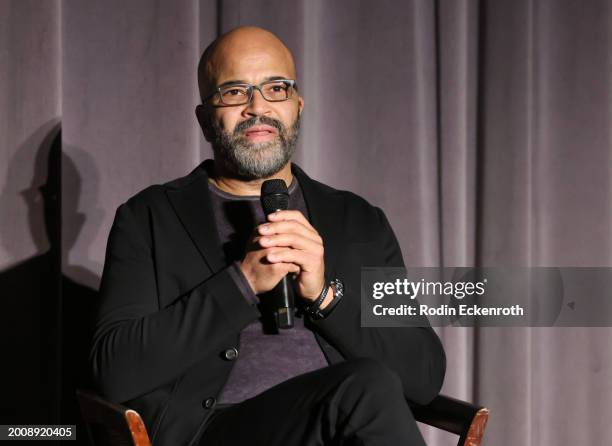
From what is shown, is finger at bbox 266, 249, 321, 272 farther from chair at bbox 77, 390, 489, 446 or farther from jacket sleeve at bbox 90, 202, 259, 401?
chair at bbox 77, 390, 489, 446

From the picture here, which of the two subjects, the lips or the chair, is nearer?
the chair

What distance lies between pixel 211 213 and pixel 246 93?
26 cm

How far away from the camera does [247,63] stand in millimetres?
1797

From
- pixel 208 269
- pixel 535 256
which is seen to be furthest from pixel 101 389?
pixel 535 256

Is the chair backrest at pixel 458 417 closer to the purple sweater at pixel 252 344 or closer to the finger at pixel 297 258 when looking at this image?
the purple sweater at pixel 252 344

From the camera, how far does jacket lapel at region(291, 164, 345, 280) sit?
178cm

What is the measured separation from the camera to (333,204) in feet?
6.17

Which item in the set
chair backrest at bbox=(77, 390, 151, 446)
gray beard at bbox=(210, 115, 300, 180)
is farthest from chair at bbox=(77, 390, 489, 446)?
gray beard at bbox=(210, 115, 300, 180)

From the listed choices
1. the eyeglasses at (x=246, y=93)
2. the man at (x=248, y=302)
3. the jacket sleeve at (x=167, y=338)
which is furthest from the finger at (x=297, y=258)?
the eyeglasses at (x=246, y=93)

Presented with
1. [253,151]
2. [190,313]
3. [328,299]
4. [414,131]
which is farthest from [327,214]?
[414,131]

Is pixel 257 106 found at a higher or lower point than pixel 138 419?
higher

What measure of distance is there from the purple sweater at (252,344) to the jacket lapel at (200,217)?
26mm

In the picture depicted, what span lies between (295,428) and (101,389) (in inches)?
15.5

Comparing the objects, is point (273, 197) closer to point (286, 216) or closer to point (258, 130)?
point (286, 216)
